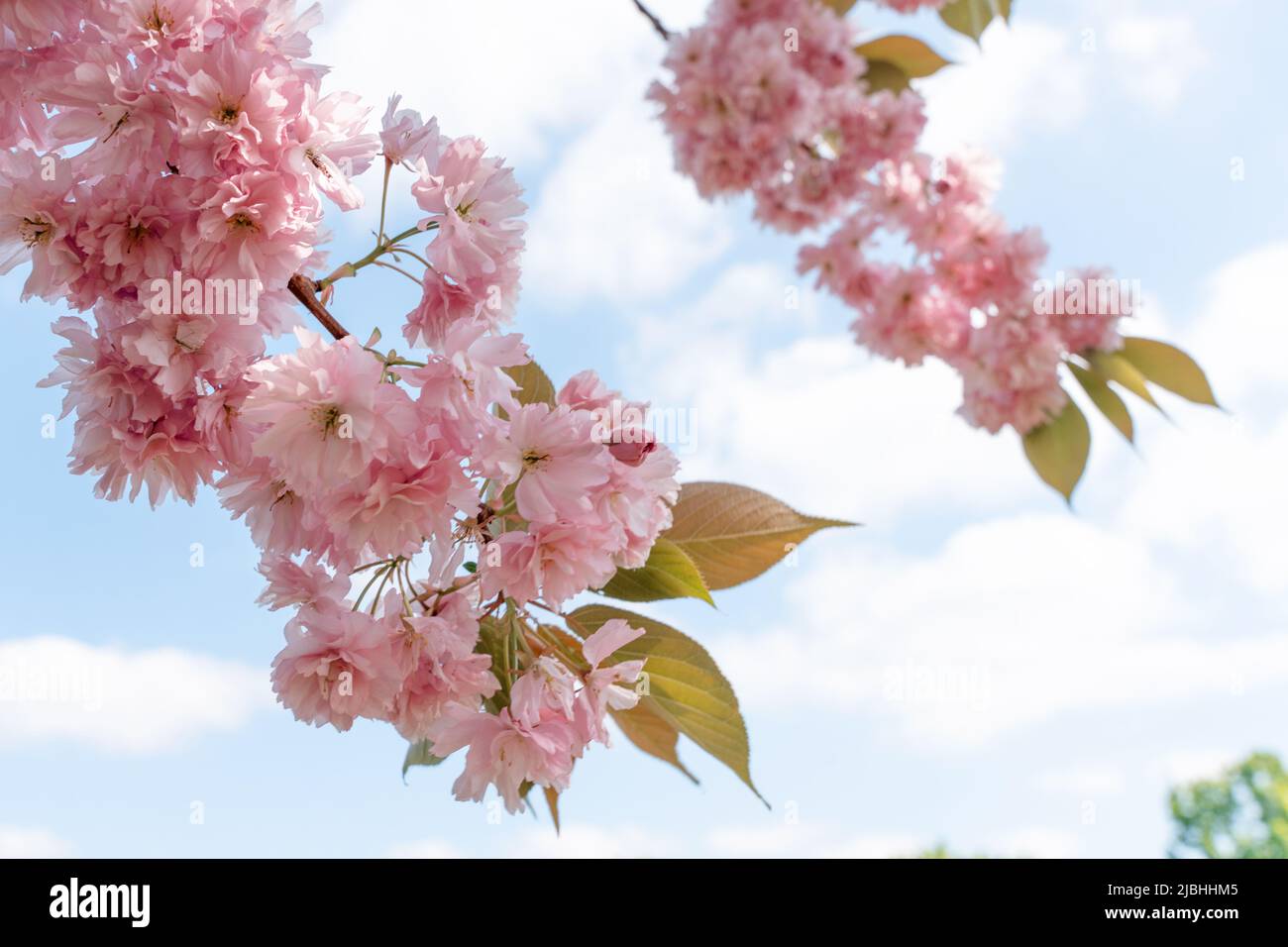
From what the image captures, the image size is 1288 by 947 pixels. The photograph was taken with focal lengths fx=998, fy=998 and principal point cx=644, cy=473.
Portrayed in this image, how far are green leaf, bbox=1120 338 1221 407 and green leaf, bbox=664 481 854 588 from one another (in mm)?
885

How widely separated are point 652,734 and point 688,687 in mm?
162

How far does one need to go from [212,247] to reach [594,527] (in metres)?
0.29

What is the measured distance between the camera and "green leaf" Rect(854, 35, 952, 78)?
1.79 meters

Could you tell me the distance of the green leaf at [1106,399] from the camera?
148 cm

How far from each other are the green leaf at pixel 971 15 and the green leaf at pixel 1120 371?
0.54 metres

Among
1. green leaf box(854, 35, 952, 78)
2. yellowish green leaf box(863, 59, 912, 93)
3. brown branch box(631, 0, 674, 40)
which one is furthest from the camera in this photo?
yellowish green leaf box(863, 59, 912, 93)

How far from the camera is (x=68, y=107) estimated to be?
619mm

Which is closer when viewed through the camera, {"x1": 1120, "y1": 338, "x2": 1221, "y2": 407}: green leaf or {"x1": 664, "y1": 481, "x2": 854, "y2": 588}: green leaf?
Result: {"x1": 664, "y1": 481, "x2": 854, "y2": 588}: green leaf

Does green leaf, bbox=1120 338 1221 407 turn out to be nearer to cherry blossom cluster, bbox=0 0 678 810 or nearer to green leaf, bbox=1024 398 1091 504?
green leaf, bbox=1024 398 1091 504

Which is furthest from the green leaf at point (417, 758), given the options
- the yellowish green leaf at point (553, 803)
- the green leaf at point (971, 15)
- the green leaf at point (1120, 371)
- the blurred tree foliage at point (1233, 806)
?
the blurred tree foliage at point (1233, 806)

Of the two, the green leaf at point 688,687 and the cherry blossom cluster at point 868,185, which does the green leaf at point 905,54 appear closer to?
the cherry blossom cluster at point 868,185

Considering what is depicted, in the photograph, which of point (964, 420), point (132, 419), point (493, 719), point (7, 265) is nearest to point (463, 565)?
point (493, 719)

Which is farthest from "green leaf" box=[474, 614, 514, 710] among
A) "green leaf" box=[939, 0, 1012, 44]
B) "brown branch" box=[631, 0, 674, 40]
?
"green leaf" box=[939, 0, 1012, 44]

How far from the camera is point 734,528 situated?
2.80 ft
